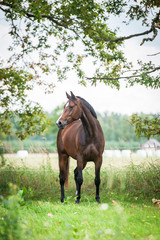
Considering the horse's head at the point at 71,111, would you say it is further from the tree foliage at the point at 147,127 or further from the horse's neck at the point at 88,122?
the tree foliage at the point at 147,127

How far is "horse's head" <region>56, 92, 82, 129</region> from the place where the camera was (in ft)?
17.0

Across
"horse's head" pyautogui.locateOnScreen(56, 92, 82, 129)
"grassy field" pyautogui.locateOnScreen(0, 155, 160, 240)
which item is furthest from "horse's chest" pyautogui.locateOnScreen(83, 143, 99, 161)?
"grassy field" pyautogui.locateOnScreen(0, 155, 160, 240)

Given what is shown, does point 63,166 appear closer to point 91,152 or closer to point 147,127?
point 91,152

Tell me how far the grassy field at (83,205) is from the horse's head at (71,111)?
1.53m

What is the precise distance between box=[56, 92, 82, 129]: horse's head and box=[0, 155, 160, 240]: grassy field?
1.53m

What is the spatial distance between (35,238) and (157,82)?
3820mm

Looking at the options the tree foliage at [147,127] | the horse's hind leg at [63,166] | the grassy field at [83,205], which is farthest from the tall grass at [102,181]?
the tree foliage at [147,127]

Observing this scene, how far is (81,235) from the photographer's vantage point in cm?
299

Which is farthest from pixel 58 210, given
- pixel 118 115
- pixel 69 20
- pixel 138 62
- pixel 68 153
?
pixel 118 115

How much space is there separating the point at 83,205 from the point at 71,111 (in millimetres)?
1960

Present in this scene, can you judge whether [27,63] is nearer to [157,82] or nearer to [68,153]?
[68,153]

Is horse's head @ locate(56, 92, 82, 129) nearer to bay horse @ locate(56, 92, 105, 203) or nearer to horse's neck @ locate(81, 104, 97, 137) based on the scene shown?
bay horse @ locate(56, 92, 105, 203)

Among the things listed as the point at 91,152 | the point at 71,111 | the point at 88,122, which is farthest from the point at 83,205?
the point at 71,111

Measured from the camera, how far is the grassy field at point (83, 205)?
2.80 m
